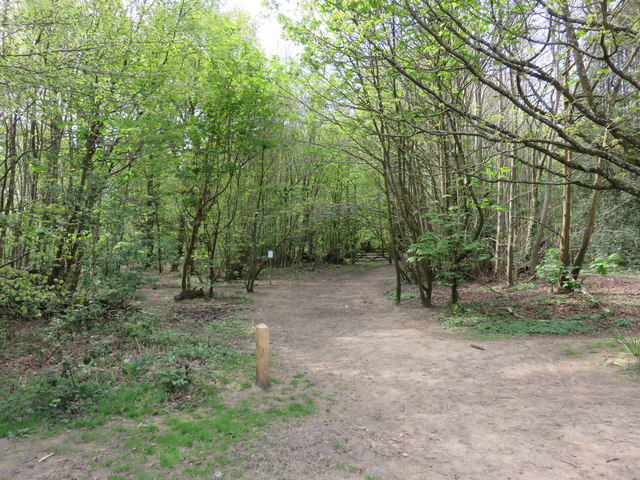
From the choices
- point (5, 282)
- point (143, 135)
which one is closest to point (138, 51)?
point (143, 135)

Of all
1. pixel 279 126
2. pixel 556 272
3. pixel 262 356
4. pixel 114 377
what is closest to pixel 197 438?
pixel 262 356

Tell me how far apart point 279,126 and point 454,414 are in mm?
9313

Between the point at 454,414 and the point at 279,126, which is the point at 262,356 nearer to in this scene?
the point at 454,414

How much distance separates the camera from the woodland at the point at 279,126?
14.5ft

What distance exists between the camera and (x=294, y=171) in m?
17.0

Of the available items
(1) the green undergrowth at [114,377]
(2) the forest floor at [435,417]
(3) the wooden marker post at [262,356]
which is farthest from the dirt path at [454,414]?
(1) the green undergrowth at [114,377]

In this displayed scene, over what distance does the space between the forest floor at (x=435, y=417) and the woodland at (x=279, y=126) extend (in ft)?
6.67

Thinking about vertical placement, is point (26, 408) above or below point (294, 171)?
below

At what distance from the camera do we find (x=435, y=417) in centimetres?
384

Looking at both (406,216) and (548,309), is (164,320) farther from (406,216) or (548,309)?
(548,309)

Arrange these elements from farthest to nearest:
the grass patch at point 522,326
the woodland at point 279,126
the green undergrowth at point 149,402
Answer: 1. the grass patch at point 522,326
2. the woodland at point 279,126
3. the green undergrowth at point 149,402

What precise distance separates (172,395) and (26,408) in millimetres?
1479

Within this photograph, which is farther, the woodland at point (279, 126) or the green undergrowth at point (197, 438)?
the woodland at point (279, 126)

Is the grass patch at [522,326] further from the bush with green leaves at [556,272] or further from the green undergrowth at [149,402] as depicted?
the green undergrowth at [149,402]
